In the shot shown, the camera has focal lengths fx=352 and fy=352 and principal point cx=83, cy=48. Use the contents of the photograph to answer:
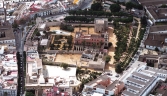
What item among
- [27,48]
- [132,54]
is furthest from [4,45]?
[132,54]

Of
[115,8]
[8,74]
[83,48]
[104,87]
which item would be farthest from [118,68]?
[115,8]

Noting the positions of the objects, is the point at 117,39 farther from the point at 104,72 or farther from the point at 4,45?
the point at 4,45

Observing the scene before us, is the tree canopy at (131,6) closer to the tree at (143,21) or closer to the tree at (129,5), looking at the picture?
the tree at (129,5)

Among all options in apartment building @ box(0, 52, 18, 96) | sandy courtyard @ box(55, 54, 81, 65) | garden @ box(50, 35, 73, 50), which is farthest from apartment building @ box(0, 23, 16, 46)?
sandy courtyard @ box(55, 54, 81, 65)

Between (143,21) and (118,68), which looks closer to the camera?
(118,68)


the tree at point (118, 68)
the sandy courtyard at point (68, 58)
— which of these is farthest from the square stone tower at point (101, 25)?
the tree at point (118, 68)

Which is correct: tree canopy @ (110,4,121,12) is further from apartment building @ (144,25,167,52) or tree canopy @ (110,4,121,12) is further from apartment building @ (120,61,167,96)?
apartment building @ (120,61,167,96)

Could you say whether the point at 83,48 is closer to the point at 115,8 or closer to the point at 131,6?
the point at 115,8
